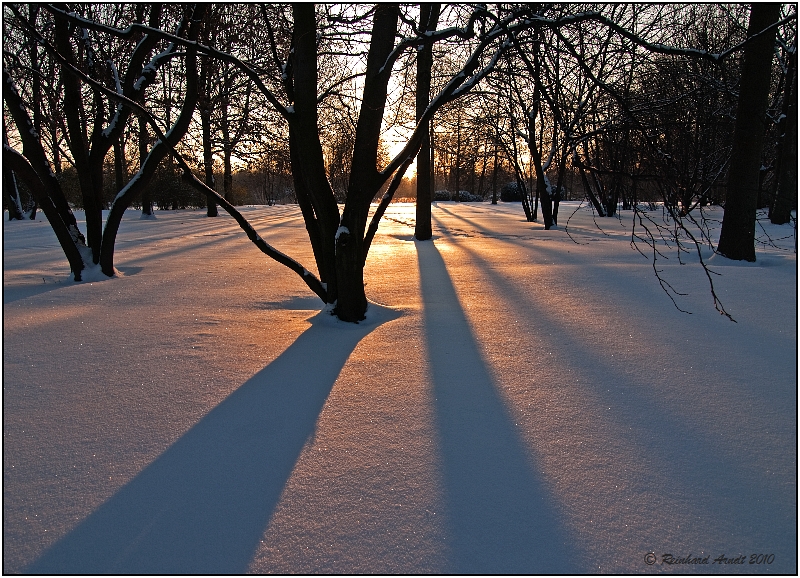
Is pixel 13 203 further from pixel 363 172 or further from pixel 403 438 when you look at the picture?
pixel 403 438

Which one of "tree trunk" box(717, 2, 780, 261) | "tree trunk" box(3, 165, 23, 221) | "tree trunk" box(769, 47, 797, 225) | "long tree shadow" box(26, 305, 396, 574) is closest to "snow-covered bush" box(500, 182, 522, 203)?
"tree trunk" box(769, 47, 797, 225)

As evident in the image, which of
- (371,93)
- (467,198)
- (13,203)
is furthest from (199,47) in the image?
(467,198)

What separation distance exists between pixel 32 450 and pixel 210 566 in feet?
3.50

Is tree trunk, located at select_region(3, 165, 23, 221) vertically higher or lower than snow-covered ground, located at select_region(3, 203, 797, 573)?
higher

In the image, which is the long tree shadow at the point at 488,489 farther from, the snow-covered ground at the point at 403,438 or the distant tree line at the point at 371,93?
the distant tree line at the point at 371,93

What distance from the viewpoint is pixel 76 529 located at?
54.3 inches

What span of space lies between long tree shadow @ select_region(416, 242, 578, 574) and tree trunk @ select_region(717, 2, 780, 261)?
5.31m

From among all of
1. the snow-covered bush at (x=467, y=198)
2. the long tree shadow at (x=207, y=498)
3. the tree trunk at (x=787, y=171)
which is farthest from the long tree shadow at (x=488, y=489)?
the snow-covered bush at (x=467, y=198)

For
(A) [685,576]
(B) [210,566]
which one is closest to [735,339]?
(A) [685,576]

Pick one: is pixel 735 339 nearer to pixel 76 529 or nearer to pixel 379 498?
pixel 379 498

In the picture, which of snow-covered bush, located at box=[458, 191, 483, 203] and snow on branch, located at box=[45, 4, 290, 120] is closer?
snow on branch, located at box=[45, 4, 290, 120]

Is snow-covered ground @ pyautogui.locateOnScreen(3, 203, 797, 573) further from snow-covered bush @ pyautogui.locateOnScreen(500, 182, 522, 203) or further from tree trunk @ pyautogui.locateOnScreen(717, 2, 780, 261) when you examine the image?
snow-covered bush @ pyautogui.locateOnScreen(500, 182, 522, 203)

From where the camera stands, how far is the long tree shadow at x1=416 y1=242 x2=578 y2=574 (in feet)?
4.18

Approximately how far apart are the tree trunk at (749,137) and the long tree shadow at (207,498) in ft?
20.2
